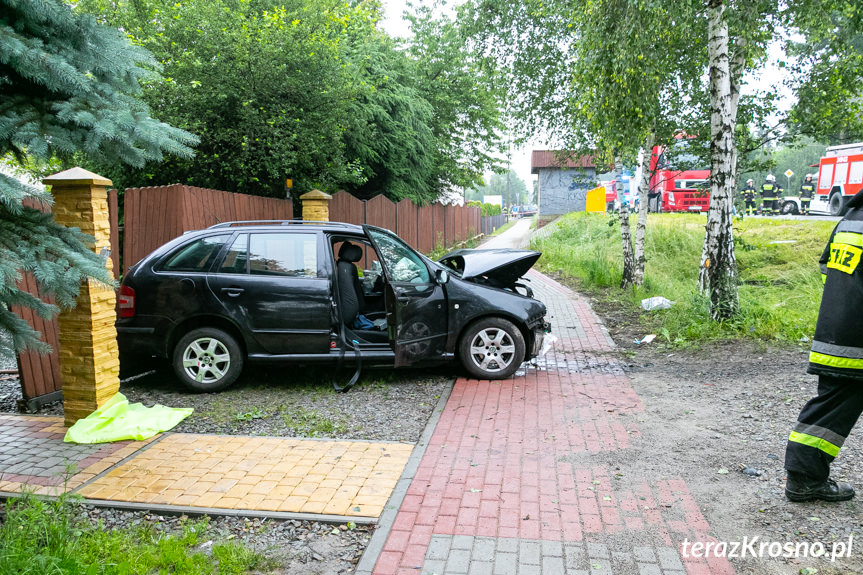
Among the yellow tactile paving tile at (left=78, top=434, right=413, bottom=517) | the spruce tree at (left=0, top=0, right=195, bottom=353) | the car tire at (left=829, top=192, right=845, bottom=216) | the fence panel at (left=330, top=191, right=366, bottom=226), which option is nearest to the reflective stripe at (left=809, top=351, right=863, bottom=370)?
the yellow tactile paving tile at (left=78, top=434, right=413, bottom=517)

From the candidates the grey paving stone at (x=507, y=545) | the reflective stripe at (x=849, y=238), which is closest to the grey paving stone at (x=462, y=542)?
the grey paving stone at (x=507, y=545)

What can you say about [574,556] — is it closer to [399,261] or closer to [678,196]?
[399,261]

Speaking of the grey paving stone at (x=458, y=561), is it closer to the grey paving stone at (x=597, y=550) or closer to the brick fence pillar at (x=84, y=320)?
the grey paving stone at (x=597, y=550)

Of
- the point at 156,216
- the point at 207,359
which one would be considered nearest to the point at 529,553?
the point at 207,359

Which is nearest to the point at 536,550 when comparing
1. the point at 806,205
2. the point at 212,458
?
the point at 212,458

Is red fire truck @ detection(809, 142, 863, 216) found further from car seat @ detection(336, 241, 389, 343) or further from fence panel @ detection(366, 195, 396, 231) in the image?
car seat @ detection(336, 241, 389, 343)

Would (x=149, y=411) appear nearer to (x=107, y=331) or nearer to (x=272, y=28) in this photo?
(x=107, y=331)

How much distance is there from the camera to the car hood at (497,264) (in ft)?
23.8

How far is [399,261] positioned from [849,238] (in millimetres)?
4307

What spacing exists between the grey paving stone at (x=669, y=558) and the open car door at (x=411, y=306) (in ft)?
11.9

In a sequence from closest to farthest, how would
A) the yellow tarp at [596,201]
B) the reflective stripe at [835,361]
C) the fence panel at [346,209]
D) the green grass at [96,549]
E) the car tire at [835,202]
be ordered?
1. the green grass at [96,549]
2. the reflective stripe at [835,361]
3. the fence panel at [346,209]
4. the car tire at [835,202]
5. the yellow tarp at [596,201]

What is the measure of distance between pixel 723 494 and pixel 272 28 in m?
10.1

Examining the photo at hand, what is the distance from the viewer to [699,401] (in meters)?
6.33

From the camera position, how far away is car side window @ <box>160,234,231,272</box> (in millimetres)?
6457
